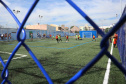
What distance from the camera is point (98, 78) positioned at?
3.43 m

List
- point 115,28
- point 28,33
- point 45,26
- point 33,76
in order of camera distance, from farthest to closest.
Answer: point 45,26 → point 28,33 → point 33,76 → point 115,28

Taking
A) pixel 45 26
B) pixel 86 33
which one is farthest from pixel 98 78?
pixel 45 26

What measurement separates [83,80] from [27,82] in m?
1.59

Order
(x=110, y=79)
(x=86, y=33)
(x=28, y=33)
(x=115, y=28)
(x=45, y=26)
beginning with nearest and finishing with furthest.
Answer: (x=115, y=28)
(x=110, y=79)
(x=28, y=33)
(x=86, y=33)
(x=45, y=26)

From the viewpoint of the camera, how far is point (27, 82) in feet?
10.2

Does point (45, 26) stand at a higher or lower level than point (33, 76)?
higher

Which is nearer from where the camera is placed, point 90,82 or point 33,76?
point 90,82

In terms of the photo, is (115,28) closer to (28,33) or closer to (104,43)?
(104,43)

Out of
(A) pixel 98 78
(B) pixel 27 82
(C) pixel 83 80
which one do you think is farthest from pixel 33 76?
(A) pixel 98 78

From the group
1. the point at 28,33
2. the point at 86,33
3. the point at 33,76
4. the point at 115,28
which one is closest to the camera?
the point at 115,28

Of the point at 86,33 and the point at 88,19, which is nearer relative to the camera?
the point at 88,19

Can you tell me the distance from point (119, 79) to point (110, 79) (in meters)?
0.27

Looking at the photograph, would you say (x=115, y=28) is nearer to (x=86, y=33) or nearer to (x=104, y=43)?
(x=104, y=43)

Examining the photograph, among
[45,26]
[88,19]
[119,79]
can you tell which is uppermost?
[45,26]
